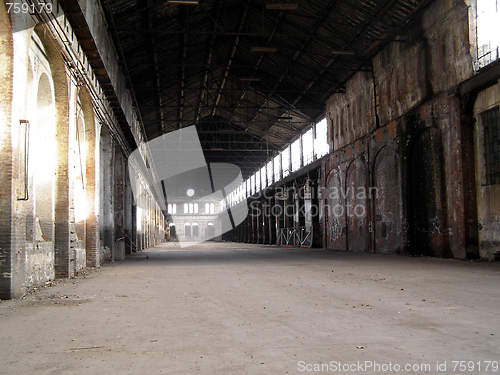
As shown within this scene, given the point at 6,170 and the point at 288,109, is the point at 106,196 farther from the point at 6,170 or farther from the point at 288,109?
the point at 288,109

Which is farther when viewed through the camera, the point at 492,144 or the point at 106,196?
the point at 106,196

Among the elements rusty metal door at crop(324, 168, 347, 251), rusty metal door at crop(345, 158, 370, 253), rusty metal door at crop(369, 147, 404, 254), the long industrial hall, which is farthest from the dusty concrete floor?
rusty metal door at crop(324, 168, 347, 251)

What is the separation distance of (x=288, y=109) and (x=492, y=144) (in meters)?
17.1

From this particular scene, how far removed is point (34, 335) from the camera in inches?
172

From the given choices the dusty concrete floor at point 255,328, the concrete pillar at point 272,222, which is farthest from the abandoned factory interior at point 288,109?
the concrete pillar at point 272,222

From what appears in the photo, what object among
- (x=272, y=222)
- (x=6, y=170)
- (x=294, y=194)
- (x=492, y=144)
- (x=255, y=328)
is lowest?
(x=255, y=328)

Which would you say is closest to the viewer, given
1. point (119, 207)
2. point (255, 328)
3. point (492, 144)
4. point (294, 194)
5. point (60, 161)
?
point (255, 328)

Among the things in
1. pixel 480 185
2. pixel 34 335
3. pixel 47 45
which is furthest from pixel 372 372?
pixel 480 185

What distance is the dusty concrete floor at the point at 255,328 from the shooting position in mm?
3307

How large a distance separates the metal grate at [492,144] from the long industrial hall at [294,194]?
0.16ft

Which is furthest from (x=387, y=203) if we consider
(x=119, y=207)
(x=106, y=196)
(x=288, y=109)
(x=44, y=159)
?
(x=44, y=159)

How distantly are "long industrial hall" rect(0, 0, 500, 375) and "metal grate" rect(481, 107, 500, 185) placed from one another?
48 millimetres

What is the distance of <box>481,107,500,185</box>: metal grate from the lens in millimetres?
12297

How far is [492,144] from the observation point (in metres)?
12.5
